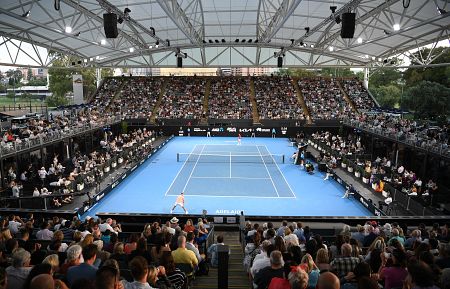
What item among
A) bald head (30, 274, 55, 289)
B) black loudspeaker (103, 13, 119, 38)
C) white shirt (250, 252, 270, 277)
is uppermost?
black loudspeaker (103, 13, 119, 38)

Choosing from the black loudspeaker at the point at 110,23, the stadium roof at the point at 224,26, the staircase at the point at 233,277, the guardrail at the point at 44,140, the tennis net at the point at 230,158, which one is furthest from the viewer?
the tennis net at the point at 230,158

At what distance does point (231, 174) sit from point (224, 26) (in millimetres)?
19220

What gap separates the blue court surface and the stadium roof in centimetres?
1107

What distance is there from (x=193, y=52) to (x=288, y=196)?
1270 inches

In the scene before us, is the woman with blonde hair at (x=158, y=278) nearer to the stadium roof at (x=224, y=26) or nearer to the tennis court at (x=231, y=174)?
the tennis court at (x=231, y=174)

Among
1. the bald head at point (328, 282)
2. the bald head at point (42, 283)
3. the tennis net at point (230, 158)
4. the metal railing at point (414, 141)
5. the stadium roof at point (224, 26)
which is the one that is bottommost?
the tennis net at point (230, 158)

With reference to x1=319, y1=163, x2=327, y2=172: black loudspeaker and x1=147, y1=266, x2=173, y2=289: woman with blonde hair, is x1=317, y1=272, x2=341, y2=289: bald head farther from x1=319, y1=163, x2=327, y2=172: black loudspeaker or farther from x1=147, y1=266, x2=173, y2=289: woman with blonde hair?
x1=319, y1=163, x2=327, y2=172: black loudspeaker

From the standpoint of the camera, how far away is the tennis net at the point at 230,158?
3294cm

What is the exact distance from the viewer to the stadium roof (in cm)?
2598

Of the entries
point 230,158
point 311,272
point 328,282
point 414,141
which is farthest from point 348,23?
point 230,158

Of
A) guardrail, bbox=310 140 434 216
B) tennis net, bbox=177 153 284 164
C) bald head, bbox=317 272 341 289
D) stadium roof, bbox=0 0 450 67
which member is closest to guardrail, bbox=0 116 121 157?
stadium roof, bbox=0 0 450 67

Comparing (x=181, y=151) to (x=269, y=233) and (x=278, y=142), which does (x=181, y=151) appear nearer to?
(x=278, y=142)

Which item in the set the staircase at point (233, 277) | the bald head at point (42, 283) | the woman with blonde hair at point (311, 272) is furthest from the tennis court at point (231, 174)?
the bald head at point (42, 283)

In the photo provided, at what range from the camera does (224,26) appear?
4031 cm
